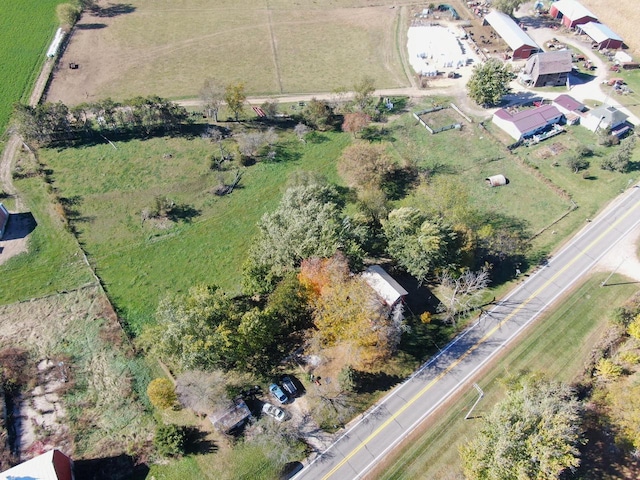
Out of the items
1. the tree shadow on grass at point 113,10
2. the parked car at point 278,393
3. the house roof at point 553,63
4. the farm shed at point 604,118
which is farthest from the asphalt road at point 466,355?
the tree shadow on grass at point 113,10

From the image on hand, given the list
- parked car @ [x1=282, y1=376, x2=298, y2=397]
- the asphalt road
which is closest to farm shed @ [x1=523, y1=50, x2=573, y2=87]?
the asphalt road

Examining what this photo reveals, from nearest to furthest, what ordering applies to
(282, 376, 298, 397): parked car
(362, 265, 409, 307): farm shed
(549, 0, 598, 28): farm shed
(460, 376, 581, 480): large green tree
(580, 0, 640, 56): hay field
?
(460, 376, 581, 480): large green tree, (282, 376, 298, 397): parked car, (362, 265, 409, 307): farm shed, (580, 0, 640, 56): hay field, (549, 0, 598, 28): farm shed

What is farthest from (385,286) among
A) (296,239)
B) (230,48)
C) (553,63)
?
(230,48)

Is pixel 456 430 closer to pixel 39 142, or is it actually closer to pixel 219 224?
pixel 219 224

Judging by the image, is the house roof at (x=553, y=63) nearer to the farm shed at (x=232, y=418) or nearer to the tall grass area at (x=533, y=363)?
the tall grass area at (x=533, y=363)

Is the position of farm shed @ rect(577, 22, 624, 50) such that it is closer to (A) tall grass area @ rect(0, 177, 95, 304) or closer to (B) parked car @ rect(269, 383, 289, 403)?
(B) parked car @ rect(269, 383, 289, 403)

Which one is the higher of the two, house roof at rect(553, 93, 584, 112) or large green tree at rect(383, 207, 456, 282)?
house roof at rect(553, 93, 584, 112)

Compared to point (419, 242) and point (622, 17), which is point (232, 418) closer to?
point (419, 242)
